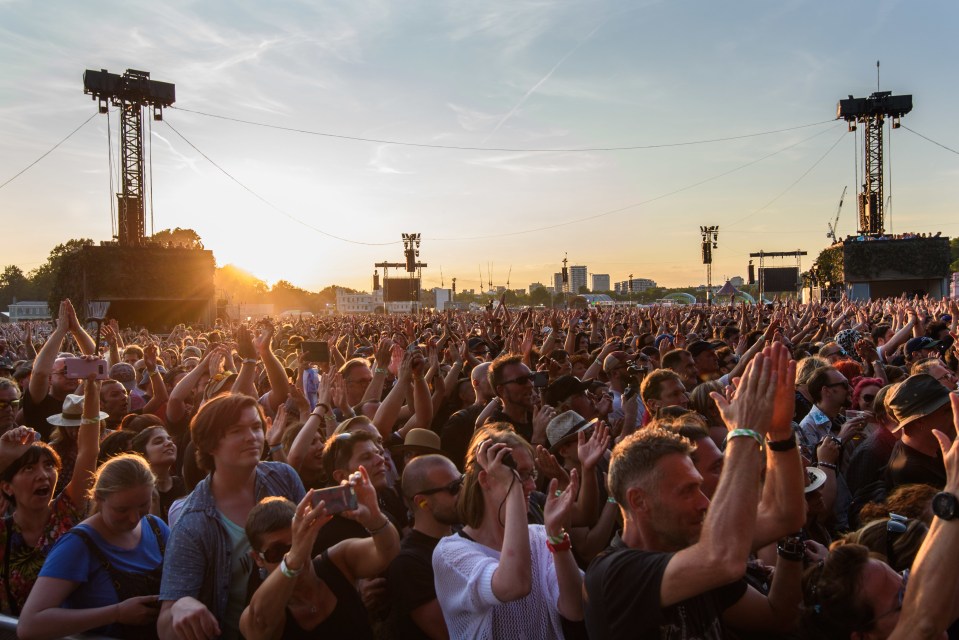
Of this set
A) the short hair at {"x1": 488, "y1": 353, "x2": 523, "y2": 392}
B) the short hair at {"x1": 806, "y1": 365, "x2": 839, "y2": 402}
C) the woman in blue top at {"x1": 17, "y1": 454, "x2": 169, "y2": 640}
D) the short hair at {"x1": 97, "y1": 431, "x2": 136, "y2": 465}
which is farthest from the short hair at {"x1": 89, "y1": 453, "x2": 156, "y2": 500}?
the short hair at {"x1": 806, "y1": 365, "x2": 839, "y2": 402}

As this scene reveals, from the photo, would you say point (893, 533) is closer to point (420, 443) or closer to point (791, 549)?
point (791, 549)

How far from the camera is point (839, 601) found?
7.29ft

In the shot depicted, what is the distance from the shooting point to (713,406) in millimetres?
4418

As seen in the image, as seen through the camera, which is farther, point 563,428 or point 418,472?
point 563,428

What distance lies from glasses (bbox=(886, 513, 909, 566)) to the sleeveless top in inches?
77.3

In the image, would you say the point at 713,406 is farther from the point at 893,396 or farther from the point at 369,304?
the point at 369,304

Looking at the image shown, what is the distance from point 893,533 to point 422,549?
1.79m

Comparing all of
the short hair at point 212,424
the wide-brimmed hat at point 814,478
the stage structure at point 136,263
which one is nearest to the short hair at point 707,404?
the wide-brimmed hat at point 814,478

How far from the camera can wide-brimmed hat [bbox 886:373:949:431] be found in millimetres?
3434

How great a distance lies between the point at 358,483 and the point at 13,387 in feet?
12.4

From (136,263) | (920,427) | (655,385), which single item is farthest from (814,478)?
(136,263)

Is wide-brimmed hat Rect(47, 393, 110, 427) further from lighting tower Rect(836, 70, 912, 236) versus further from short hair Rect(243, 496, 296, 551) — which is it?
lighting tower Rect(836, 70, 912, 236)

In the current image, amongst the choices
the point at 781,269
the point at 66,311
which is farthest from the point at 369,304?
the point at 66,311

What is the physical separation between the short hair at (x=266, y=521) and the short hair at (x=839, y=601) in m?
1.84
